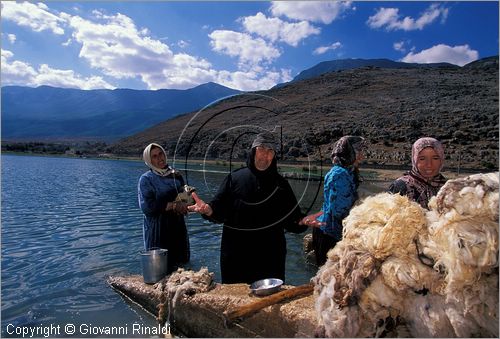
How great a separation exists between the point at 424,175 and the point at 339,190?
96cm

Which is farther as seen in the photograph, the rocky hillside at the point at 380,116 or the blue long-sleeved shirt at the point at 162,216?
the rocky hillside at the point at 380,116

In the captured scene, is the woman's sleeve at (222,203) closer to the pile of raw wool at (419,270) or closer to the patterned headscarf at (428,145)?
the pile of raw wool at (419,270)

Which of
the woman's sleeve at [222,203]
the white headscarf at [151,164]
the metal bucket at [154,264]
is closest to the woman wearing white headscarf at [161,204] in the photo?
the white headscarf at [151,164]

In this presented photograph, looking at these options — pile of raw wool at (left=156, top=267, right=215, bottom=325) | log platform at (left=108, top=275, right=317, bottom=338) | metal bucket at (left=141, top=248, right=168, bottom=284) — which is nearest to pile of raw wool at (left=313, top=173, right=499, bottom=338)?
log platform at (left=108, top=275, right=317, bottom=338)

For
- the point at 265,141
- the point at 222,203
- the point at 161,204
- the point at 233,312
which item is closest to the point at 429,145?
the point at 265,141

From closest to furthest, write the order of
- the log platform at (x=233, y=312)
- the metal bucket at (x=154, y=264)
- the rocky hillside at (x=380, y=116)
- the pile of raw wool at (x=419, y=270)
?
the pile of raw wool at (x=419, y=270)
the log platform at (x=233, y=312)
the metal bucket at (x=154, y=264)
the rocky hillside at (x=380, y=116)

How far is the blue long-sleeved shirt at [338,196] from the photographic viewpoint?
4270mm

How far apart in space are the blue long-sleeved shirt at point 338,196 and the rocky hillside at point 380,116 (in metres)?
10.5

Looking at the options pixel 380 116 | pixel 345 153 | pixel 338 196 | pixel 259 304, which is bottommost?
pixel 259 304

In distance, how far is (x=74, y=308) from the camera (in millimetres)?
6250

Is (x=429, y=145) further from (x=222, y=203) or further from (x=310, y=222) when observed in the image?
(x=222, y=203)

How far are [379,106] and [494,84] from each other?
20.4 m

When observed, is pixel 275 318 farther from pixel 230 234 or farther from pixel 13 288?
pixel 13 288

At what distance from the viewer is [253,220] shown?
171 inches
